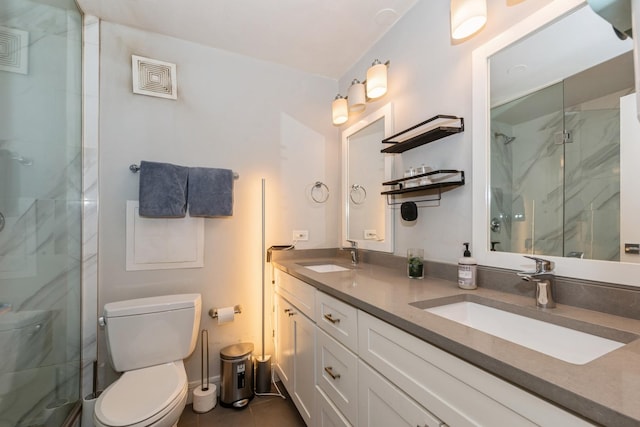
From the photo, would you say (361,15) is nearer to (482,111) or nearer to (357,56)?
(357,56)

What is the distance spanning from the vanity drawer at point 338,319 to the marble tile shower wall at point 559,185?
2.29 ft

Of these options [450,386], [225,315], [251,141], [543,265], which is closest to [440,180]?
[543,265]

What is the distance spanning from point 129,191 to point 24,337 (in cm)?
91

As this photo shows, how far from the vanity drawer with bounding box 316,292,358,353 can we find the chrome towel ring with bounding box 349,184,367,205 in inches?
Result: 37.2

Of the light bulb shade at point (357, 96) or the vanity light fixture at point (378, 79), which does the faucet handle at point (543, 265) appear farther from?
the light bulb shade at point (357, 96)

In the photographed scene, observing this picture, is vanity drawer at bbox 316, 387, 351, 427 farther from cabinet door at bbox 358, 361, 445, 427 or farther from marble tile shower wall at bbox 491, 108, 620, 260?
marble tile shower wall at bbox 491, 108, 620, 260

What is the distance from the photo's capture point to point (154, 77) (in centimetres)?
190

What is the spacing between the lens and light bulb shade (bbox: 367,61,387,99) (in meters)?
1.77

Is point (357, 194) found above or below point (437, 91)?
below

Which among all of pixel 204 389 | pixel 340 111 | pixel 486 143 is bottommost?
pixel 204 389

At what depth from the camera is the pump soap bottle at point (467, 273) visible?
47.6 inches

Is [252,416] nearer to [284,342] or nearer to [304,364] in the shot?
[284,342]

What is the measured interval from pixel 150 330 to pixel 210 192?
870mm

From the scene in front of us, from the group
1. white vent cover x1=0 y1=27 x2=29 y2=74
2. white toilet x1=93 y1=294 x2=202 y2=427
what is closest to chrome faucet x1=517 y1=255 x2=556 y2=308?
white toilet x1=93 y1=294 x2=202 y2=427
